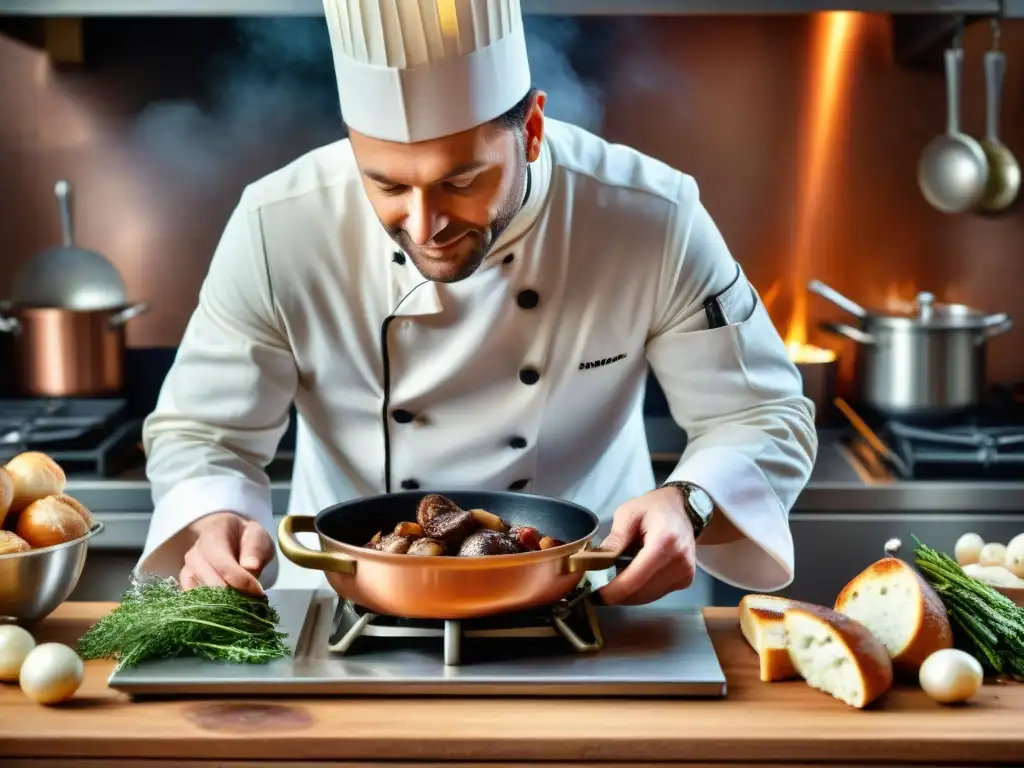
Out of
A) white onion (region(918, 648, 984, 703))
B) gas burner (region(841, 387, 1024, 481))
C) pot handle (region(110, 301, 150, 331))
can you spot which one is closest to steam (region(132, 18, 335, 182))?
pot handle (region(110, 301, 150, 331))

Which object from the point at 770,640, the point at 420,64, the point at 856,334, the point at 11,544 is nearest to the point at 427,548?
the point at 770,640

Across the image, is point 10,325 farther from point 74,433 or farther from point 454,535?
point 454,535

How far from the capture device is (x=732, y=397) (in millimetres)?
1951

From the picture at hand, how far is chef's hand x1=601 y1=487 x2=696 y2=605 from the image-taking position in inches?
59.8

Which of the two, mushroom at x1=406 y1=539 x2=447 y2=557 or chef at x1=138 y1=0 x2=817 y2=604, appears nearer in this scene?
mushroom at x1=406 y1=539 x2=447 y2=557

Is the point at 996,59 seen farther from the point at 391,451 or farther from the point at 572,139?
the point at 391,451

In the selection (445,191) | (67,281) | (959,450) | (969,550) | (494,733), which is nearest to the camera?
(494,733)

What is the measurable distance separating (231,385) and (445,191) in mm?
537

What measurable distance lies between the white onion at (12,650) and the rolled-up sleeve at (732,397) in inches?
33.1

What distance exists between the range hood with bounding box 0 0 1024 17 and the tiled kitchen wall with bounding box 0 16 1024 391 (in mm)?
515

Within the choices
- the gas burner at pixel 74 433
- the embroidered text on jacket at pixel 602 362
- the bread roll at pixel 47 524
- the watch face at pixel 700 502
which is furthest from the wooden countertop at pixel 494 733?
the gas burner at pixel 74 433

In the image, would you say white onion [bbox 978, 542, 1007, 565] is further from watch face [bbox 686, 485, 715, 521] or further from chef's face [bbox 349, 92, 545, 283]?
chef's face [bbox 349, 92, 545, 283]

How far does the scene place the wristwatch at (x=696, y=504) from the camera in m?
1.68

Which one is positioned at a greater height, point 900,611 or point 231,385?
point 231,385
